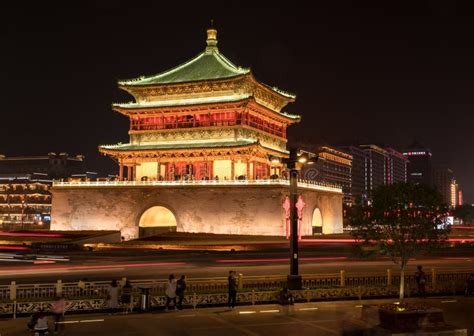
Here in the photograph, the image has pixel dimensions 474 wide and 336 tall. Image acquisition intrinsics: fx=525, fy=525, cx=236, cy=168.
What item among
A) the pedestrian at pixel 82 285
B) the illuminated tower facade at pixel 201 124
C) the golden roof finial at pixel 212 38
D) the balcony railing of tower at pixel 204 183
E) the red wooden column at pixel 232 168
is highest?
the golden roof finial at pixel 212 38

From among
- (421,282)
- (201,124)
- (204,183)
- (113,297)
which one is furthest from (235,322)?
(201,124)

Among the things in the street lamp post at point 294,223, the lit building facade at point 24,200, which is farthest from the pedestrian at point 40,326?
the lit building facade at point 24,200

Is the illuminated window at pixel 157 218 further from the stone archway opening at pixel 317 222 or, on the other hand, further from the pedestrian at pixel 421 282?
the pedestrian at pixel 421 282

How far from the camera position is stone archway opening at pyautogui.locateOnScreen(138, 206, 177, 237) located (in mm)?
49706

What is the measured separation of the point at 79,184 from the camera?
5106cm

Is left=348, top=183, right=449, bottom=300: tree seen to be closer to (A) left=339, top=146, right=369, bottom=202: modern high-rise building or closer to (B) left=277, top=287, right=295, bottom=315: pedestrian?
(B) left=277, top=287, right=295, bottom=315: pedestrian

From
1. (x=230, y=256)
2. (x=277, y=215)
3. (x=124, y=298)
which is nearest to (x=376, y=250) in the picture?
(x=124, y=298)

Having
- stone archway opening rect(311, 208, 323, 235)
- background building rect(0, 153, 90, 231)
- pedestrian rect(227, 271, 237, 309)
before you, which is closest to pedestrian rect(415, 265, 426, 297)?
pedestrian rect(227, 271, 237, 309)

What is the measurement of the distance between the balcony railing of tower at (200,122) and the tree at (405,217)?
3251 centimetres

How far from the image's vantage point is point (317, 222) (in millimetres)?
53406

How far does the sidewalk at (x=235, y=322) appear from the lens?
13.8m

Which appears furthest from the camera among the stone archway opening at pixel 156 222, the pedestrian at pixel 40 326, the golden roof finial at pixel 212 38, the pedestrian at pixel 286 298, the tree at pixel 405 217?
the golden roof finial at pixel 212 38

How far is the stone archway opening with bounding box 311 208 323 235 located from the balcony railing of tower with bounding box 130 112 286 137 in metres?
9.45

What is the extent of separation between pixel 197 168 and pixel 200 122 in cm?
455
